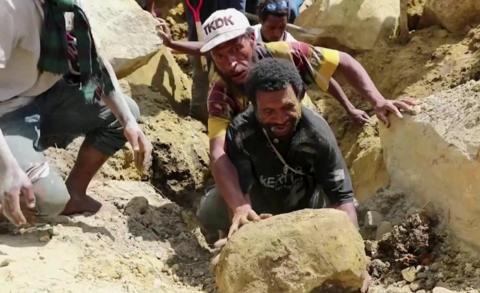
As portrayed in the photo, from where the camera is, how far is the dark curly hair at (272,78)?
3186mm

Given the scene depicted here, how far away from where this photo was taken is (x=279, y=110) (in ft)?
10.6

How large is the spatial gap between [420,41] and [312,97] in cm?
79

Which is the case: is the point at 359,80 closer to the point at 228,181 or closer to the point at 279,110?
the point at 279,110

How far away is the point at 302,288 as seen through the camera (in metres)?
2.83

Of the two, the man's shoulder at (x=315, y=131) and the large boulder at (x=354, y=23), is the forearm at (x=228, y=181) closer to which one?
the man's shoulder at (x=315, y=131)

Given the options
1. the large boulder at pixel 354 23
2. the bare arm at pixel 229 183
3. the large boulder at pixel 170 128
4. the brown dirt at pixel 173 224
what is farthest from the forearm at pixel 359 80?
the large boulder at pixel 354 23

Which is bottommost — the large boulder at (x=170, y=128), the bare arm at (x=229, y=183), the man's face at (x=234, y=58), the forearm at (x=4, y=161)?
the large boulder at (x=170, y=128)

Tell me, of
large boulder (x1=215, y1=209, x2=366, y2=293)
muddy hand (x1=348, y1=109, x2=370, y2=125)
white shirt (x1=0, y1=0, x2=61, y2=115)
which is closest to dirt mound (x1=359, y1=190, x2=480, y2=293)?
large boulder (x1=215, y1=209, x2=366, y2=293)

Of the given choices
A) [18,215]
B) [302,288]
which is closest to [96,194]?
[18,215]

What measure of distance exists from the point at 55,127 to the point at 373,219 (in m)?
1.45

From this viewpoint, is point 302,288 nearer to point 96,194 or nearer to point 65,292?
point 65,292

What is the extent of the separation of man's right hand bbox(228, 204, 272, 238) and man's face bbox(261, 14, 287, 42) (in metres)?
1.61

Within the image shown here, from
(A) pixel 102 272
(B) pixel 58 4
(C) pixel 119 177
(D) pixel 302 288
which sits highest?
(B) pixel 58 4

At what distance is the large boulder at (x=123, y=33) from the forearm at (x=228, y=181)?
66.0 inches
